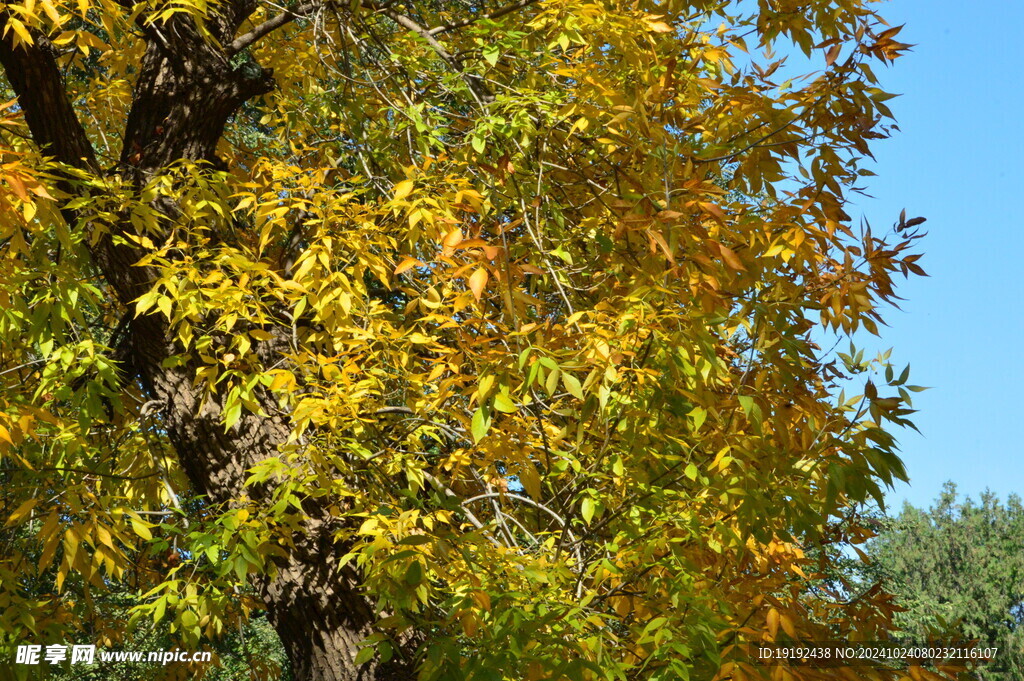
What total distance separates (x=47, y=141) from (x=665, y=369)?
2.87 meters

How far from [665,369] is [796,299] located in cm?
52

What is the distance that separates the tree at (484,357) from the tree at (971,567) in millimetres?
19957

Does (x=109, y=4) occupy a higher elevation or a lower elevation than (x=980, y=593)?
higher

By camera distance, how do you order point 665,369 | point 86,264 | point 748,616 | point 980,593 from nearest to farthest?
point 748,616 → point 665,369 → point 86,264 → point 980,593

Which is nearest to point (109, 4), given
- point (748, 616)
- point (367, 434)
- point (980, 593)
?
point (367, 434)

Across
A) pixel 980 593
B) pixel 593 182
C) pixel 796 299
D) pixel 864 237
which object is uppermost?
pixel 593 182

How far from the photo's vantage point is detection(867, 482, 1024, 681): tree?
21578 mm

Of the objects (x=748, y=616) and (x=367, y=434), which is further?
(x=367, y=434)

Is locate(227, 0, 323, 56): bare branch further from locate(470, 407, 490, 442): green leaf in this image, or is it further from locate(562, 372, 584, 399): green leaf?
locate(562, 372, 584, 399): green leaf

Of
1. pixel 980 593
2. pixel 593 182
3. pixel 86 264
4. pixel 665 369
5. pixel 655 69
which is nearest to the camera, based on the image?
pixel 665 369

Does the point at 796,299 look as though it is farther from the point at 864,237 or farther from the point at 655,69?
the point at 655,69

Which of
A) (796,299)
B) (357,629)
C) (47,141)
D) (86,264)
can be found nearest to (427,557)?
(357,629)

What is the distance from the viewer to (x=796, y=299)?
9.75 feet

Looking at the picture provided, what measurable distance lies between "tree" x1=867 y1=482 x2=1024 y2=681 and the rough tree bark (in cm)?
2011
